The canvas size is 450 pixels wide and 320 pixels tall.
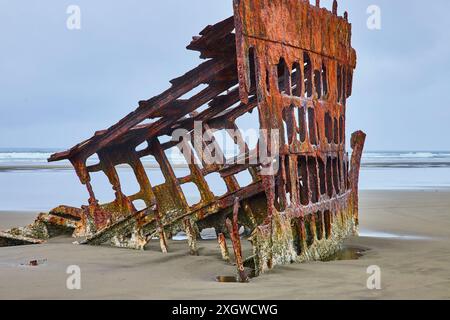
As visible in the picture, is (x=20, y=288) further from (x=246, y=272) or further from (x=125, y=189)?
(x=125, y=189)

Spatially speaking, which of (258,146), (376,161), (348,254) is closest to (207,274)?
(258,146)

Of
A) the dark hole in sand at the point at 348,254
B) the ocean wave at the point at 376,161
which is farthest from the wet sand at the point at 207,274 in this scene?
the ocean wave at the point at 376,161

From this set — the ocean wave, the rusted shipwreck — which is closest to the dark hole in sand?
the rusted shipwreck

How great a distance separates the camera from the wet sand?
19.3 ft

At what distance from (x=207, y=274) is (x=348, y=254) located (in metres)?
2.20

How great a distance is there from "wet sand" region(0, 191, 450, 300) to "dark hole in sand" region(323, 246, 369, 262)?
13 cm

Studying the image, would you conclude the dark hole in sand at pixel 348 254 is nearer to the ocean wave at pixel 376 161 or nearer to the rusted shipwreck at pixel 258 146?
the rusted shipwreck at pixel 258 146

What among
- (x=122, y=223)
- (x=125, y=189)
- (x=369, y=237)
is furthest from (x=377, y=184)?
(x=122, y=223)

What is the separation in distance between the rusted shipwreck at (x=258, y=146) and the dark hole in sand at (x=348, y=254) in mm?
111

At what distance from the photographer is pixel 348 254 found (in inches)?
336

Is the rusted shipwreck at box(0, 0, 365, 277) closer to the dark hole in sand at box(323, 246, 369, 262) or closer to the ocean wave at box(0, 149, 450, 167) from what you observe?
the dark hole in sand at box(323, 246, 369, 262)

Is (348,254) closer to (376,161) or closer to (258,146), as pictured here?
(258,146)

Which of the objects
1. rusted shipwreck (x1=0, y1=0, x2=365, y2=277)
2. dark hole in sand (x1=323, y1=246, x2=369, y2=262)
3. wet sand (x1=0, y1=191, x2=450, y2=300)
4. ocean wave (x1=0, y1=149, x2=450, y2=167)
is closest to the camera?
wet sand (x1=0, y1=191, x2=450, y2=300)

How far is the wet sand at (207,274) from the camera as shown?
19.3 ft
